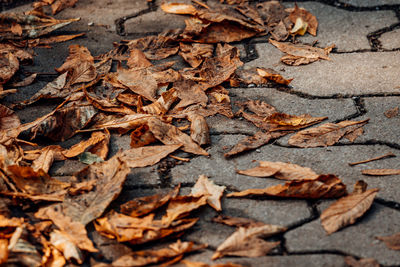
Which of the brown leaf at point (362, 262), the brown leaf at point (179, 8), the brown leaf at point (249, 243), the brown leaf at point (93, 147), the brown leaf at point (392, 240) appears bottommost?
the brown leaf at point (93, 147)

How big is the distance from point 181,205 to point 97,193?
0.26 metres

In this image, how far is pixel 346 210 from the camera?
1389mm

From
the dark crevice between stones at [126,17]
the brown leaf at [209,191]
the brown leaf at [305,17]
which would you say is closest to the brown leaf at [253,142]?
the brown leaf at [209,191]

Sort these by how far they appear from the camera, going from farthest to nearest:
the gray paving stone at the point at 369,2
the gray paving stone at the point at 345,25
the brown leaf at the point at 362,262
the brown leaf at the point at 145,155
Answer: the gray paving stone at the point at 369,2
the gray paving stone at the point at 345,25
the brown leaf at the point at 145,155
the brown leaf at the point at 362,262

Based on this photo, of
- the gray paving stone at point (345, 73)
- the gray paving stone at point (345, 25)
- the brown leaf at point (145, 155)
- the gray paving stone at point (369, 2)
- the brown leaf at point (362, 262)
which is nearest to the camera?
the brown leaf at point (362, 262)

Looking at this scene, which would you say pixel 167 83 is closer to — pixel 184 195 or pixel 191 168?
pixel 191 168

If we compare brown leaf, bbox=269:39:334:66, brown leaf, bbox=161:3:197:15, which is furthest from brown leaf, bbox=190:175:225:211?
brown leaf, bbox=161:3:197:15

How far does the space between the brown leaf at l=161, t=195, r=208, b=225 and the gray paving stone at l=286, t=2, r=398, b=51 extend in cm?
122

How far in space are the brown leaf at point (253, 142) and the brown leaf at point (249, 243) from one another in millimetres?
382

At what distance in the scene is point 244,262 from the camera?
1260mm

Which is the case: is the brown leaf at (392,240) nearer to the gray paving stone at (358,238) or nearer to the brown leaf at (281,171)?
the gray paving stone at (358,238)

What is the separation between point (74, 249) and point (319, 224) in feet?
2.17

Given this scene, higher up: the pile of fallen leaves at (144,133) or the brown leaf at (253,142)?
the pile of fallen leaves at (144,133)

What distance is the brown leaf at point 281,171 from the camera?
1.54 metres
